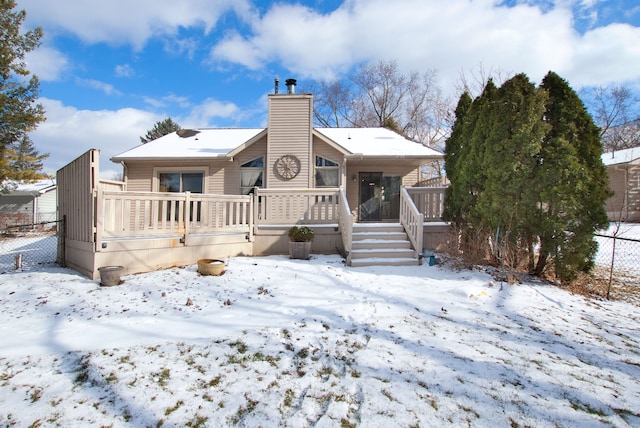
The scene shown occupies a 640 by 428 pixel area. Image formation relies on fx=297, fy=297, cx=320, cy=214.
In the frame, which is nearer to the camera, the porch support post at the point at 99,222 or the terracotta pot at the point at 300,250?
the porch support post at the point at 99,222

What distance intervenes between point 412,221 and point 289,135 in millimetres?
5274

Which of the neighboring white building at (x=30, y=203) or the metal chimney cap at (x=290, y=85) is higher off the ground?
the metal chimney cap at (x=290, y=85)

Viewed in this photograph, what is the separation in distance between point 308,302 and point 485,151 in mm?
4577

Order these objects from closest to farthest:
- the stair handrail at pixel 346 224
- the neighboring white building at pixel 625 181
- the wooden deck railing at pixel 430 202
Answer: the stair handrail at pixel 346 224, the wooden deck railing at pixel 430 202, the neighboring white building at pixel 625 181

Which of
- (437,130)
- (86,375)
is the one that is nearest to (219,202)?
(86,375)

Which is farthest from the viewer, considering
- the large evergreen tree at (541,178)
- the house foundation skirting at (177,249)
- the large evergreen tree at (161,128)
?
the large evergreen tree at (161,128)

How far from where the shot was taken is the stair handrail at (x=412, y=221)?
6.49 meters

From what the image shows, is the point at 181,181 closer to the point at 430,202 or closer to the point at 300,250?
the point at 300,250

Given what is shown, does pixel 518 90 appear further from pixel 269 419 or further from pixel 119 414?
pixel 119 414

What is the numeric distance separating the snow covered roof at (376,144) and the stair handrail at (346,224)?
3148 millimetres

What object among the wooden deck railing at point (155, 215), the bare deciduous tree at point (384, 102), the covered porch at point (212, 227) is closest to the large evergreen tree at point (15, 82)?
the covered porch at point (212, 227)

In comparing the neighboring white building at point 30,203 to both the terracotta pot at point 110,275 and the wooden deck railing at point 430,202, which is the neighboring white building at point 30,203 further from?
the wooden deck railing at point 430,202

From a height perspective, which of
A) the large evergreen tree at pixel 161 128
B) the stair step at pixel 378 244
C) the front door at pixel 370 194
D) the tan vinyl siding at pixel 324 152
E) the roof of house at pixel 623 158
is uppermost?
the large evergreen tree at pixel 161 128

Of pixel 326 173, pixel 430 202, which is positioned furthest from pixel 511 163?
pixel 326 173
